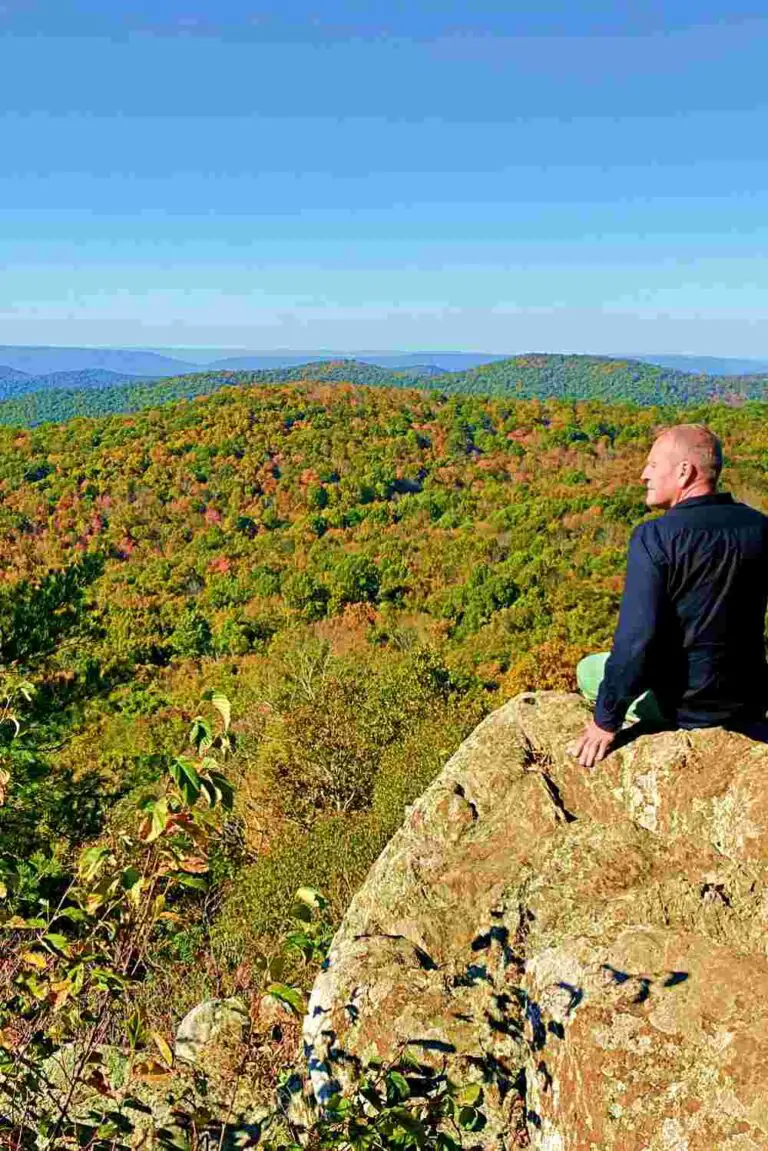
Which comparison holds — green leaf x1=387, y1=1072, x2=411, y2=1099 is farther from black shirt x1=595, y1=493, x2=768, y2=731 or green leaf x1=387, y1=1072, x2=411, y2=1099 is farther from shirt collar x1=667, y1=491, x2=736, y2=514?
shirt collar x1=667, y1=491, x2=736, y2=514

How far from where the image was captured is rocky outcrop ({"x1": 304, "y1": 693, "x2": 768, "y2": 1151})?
2.62m

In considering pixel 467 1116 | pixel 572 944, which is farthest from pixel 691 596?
pixel 467 1116

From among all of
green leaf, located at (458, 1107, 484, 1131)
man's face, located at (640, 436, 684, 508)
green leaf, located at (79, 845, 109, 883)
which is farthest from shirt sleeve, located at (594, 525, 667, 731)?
green leaf, located at (79, 845, 109, 883)

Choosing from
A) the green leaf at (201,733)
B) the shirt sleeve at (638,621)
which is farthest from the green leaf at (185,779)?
the shirt sleeve at (638,621)

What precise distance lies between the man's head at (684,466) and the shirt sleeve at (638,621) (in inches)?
9.0

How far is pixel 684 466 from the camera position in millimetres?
3672

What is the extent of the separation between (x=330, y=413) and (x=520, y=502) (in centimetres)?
3319

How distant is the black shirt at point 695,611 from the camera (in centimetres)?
360

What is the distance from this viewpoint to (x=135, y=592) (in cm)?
4941

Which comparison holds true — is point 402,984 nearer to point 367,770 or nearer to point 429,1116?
point 429,1116

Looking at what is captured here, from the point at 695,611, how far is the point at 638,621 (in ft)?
0.95

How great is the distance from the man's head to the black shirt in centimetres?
7

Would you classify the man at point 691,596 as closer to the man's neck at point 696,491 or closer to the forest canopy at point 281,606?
the man's neck at point 696,491

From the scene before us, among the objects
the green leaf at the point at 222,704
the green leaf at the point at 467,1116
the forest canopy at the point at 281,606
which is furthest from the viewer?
the forest canopy at the point at 281,606
